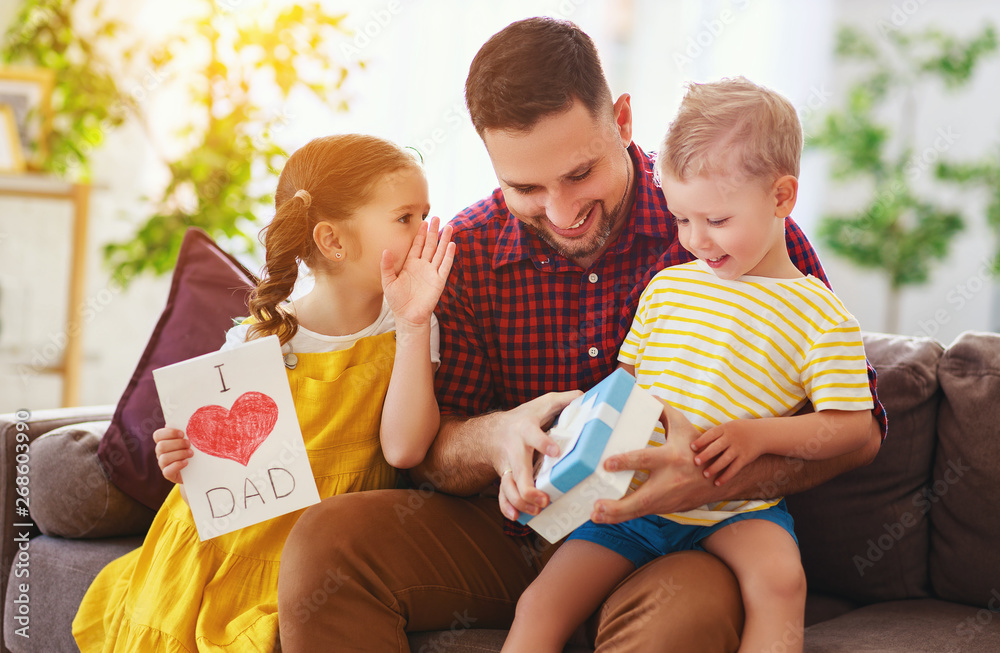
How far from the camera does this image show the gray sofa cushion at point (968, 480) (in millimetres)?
1399

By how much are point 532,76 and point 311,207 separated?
0.44 m

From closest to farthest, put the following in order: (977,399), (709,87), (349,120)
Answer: (709,87) < (977,399) < (349,120)

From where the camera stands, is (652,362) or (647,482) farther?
(652,362)

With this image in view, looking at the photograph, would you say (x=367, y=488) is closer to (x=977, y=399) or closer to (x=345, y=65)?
(x=977, y=399)

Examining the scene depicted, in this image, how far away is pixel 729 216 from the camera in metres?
1.14

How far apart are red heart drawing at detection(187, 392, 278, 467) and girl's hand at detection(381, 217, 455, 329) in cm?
25

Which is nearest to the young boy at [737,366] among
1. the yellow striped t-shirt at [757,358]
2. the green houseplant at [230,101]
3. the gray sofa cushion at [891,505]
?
the yellow striped t-shirt at [757,358]

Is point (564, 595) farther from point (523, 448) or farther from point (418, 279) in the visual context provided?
point (418, 279)

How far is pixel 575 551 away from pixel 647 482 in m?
0.18

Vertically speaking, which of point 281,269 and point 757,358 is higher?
point 281,269

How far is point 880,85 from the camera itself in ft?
13.4

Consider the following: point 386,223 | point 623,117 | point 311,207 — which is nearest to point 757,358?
point 623,117

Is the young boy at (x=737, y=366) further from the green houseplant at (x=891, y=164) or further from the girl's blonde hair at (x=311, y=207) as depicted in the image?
the green houseplant at (x=891, y=164)

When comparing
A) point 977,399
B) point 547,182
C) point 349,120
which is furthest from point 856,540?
point 349,120
